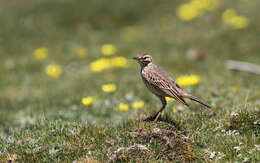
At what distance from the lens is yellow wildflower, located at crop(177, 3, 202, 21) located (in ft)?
73.2

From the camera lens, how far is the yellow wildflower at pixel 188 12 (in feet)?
73.2

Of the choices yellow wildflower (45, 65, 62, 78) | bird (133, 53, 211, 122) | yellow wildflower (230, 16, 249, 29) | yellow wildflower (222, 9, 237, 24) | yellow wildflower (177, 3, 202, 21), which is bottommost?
bird (133, 53, 211, 122)

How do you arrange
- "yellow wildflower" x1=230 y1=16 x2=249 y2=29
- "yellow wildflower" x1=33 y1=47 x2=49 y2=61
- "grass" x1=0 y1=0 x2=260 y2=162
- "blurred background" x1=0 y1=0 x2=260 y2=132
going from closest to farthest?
1. "grass" x1=0 y1=0 x2=260 y2=162
2. "blurred background" x1=0 y1=0 x2=260 y2=132
3. "yellow wildflower" x1=33 y1=47 x2=49 y2=61
4. "yellow wildflower" x1=230 y1=16 x2=249 y2=29

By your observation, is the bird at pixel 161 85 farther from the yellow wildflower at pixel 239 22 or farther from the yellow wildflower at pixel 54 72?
the yellow wildflower at pixel 239 22

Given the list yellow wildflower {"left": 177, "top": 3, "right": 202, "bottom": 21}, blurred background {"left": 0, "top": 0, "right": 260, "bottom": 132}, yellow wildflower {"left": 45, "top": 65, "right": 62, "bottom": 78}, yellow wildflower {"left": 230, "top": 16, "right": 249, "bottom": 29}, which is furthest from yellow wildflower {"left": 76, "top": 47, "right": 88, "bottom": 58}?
yellow wildflower {"left": 230, "top": 16, "right": 249, "bottom": 29}

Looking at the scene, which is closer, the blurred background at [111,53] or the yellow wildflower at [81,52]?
the blurred background at [111,53]

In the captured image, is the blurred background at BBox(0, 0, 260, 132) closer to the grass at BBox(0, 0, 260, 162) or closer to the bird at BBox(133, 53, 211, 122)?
the grass at BBox(0, 0, 260, 162)

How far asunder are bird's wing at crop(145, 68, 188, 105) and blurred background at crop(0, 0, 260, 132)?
1.48 m

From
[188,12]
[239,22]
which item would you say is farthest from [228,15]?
[188,12]

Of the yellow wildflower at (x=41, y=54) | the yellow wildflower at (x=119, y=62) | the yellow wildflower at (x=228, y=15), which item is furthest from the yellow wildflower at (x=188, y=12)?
the yellow wildflower at (x=119, y=62)

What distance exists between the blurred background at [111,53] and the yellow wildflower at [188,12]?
1.8 inches

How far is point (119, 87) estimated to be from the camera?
13953 mm

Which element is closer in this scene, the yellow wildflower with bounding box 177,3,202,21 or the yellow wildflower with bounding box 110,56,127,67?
the yellow wildflower with bounding box 110,56,127,67

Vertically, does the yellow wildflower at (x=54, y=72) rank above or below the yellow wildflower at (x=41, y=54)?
below
